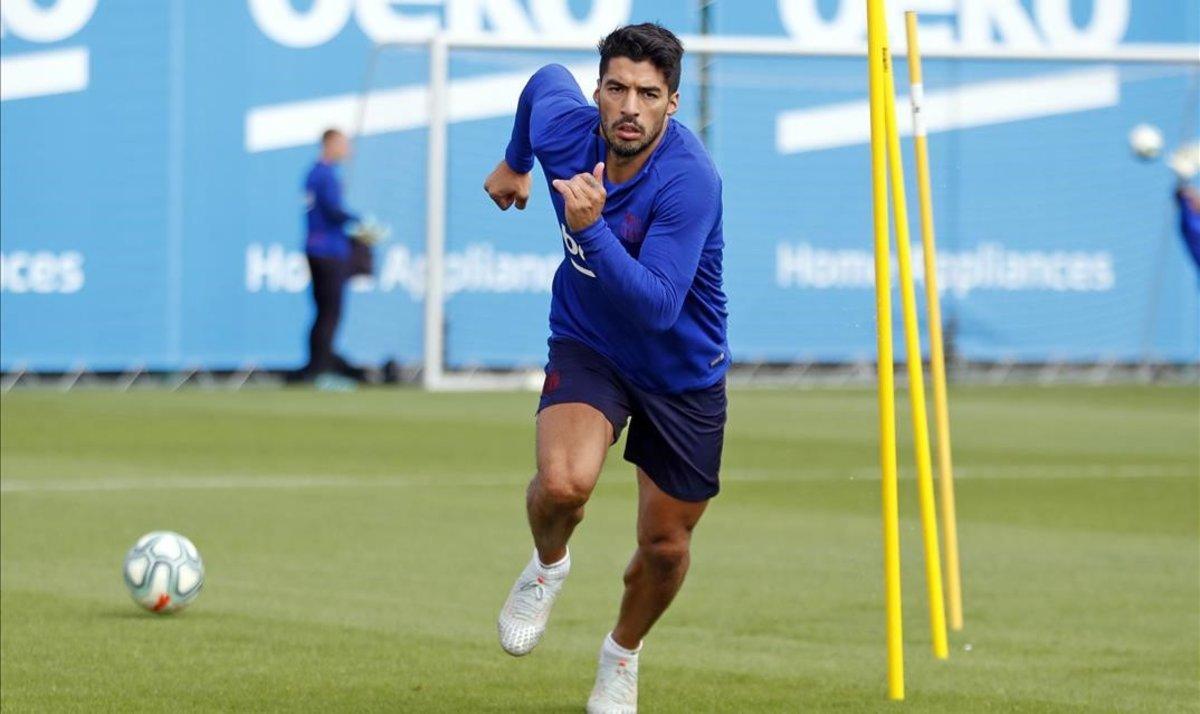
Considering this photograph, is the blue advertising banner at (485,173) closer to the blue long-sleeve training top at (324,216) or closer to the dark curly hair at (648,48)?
the blue long-sleeve training top at (324,216)

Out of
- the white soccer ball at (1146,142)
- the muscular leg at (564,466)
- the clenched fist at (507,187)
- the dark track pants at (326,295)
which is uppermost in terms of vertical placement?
the white soccer ball at (1146,142)

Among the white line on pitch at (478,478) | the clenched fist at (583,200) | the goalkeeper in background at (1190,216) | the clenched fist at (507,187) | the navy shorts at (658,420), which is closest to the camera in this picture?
the clenched fist at (583,200)

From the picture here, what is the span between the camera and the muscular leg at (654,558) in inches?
280

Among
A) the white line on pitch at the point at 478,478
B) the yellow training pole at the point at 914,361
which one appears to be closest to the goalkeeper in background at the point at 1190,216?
the white line on pitch at the point at 478,478

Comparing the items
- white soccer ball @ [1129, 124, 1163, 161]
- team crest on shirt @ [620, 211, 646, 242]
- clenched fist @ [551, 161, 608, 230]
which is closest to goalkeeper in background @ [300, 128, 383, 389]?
white soccer ball @ [1129, 124, 1163, 161]

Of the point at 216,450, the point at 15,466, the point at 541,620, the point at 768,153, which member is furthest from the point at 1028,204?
the point at 541,620

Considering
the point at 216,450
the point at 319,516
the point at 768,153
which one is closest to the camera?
the point at 319,516

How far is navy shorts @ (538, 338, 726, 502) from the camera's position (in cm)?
707

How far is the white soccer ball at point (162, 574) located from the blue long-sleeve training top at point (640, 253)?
8.06 feet

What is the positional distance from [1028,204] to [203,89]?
9369mm

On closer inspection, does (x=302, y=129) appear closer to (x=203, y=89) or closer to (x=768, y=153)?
(x=203, y=89)

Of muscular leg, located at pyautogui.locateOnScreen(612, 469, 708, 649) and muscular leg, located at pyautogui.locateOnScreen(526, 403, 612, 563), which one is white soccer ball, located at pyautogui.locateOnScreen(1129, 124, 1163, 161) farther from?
muscular leg, located at pyautogui.locateOnScreen(526, 403, 612, 563)

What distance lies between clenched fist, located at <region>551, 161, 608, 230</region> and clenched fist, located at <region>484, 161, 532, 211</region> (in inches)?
47.1

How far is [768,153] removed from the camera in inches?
985
